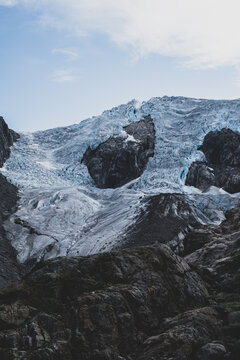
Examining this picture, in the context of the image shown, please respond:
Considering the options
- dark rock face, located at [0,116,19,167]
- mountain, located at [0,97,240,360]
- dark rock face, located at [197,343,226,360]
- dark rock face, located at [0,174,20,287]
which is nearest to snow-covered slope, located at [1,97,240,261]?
mountain, located at [0,97,240,360]

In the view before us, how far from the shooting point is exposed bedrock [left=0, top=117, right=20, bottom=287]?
3616 cm

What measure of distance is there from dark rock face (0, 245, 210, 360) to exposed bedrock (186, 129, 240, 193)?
5421 cm

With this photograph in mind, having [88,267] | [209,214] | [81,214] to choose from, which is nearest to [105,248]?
[81,214]

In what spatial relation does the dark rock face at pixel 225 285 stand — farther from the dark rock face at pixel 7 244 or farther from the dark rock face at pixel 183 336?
the dark rock face at pixel 7 244

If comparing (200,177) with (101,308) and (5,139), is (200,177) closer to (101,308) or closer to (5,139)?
(5,139)

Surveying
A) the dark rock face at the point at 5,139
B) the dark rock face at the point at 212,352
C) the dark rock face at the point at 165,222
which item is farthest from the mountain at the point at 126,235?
the dark rock face at the point at 5,139

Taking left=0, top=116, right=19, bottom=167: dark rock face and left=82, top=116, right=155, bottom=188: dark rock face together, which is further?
left=82, top=116, right=155, bottom=188: dark rock face

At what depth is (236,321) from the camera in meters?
11.3

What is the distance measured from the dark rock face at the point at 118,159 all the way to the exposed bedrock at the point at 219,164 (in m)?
9.64

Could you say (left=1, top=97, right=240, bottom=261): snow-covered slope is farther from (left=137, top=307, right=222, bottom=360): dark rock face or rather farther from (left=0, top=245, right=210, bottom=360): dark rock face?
(left=137, top=307, right=222, bottom=360): dark rock face

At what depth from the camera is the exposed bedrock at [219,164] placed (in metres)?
67.4

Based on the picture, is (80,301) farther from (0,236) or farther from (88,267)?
(0,236)

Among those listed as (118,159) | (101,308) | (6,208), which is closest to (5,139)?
(118,159)

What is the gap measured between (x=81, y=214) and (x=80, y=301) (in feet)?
138
